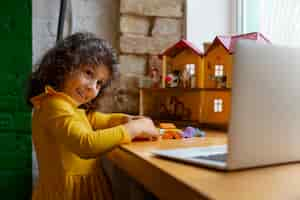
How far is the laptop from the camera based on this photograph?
1.78 ft

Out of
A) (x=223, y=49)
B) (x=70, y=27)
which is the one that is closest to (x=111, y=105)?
(x=70, y=27)

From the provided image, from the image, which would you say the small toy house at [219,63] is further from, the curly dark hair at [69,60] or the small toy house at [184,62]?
the curly dark hair at [69,60]

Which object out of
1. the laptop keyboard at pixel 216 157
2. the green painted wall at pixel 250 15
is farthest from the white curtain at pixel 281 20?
the laptop keyboard at pixel 216 157

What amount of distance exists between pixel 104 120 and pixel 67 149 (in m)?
0.23

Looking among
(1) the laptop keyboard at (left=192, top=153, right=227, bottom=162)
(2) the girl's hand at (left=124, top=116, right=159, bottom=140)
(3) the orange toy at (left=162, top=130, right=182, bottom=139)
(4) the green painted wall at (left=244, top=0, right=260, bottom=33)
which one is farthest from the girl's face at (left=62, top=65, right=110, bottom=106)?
(4) the green painted wall at (left=244, top=0, right=260, bottom=33)

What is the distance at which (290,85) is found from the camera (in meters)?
0.59

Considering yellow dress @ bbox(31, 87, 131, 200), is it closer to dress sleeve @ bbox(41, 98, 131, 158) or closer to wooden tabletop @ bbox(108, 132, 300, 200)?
dress sleeve @ bbox(41, 98, 131, 158)

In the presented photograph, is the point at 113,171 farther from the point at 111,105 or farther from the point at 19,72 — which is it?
the point at 19,72

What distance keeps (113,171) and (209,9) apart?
31.7 inches

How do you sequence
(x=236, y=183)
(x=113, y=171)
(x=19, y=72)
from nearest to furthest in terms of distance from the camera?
(x=236, y=183) < (x=113, y=171) < (x=19, y=72)

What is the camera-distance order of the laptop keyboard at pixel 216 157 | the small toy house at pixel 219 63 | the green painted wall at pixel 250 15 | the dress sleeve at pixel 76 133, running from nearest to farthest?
the laptop keyboard at pixel 216 157
the dress sleeve at pixel 76 133
the small toy house at pixel 219 63
the green painted wall at pixel 250 15

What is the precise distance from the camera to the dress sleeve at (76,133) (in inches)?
32.3

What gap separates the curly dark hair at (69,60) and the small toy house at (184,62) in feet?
1.51

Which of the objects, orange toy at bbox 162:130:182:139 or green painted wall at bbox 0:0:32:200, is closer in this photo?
orange toy at bbox 162:130:182:139
